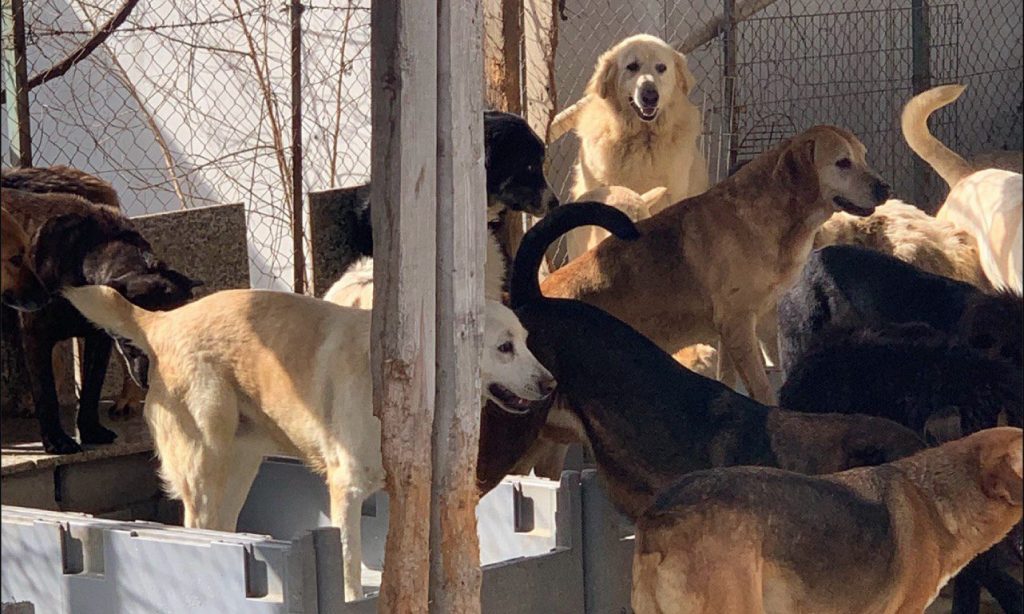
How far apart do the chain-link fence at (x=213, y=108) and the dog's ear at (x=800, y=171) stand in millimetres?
3945

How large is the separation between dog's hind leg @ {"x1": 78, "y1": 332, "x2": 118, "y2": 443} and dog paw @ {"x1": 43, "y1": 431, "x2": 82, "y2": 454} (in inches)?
7.4

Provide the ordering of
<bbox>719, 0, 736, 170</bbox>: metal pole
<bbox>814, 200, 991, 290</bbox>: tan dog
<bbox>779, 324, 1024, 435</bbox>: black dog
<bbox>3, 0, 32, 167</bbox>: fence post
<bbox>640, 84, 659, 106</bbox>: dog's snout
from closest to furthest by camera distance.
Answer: <bbox>779, 324, 1024, 435</bbox>: black dog
<bbox>814, 200, 991, 290</bbox>: tan dog
<bbox>3, 0, 32, 167</bbox>: fence post
<bbox>640, 84, 659, 106</bbox>: dog's snout
<bbox>719, 0, 736, 170</bbox>: metal pole

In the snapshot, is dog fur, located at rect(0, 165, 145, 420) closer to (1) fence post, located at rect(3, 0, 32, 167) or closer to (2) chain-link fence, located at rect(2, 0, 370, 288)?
(1) fence post, located at rect(3, 0, 32, 167)

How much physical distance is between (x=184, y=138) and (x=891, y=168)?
4.99 meters

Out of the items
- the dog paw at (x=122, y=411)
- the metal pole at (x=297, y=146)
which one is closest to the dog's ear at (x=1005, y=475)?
the dog paw at (x=122, y=411)

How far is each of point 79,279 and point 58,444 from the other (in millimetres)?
699

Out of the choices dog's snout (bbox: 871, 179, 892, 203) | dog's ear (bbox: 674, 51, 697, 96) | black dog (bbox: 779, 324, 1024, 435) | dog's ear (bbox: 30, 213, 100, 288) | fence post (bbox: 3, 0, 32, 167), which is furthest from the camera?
dog's ear (bbox: 674, 51, 697, 96)

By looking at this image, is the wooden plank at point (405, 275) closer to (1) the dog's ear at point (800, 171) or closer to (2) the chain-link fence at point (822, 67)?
(1) the dog's ear at point (800, 171)

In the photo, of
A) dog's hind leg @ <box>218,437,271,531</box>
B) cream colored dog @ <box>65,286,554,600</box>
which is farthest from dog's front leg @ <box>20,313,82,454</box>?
dog's hind leg @ <box>218,437,271,531</box>

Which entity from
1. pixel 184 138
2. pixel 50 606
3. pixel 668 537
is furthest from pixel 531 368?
pixel 184 138

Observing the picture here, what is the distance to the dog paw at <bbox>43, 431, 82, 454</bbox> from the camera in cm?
632

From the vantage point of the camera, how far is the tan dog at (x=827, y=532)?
3873 millimetres

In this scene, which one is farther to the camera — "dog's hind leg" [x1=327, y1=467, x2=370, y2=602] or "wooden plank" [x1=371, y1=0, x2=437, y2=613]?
"dog's hind leg" [x1=327, y1=467, x2=370, y2=602]

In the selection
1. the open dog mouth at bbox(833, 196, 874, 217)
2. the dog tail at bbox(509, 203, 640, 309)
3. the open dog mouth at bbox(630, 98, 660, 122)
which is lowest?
the dog tail at bbox(509, 203, 640, 309)
